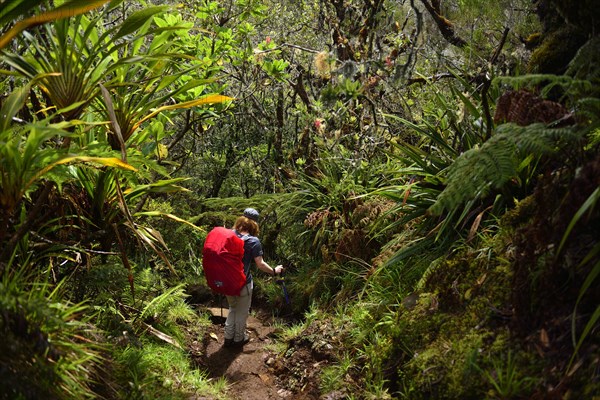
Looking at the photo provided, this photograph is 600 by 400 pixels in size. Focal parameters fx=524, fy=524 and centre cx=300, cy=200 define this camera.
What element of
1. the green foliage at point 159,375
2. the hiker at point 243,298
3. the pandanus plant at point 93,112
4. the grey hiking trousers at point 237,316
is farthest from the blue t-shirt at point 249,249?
the pandanus plant at point 93,112

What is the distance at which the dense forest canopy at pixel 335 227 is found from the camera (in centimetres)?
280

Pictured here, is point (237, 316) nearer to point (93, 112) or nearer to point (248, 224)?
point (248, 224)

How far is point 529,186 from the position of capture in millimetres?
4105

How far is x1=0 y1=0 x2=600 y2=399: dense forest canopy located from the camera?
280 centimetres

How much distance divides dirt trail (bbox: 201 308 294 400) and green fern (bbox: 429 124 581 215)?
2648 mm

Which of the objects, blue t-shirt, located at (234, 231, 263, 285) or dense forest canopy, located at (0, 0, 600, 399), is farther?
blue t-shirt, located at (234, 231, 263, 285)

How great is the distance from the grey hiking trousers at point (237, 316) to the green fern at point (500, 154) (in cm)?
307

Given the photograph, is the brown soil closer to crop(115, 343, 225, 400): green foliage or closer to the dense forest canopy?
the dense forest canopy

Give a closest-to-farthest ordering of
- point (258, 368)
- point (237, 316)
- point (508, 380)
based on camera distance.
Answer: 1. point (508, 380)
2. point (258, 368)
3. point (237, 316)

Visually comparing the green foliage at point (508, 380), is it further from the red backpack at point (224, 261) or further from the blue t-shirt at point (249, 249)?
the blue t-shirt at point (249, 249)

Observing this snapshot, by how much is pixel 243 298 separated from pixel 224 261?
0.56 m

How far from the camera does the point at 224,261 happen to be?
5.48 meters

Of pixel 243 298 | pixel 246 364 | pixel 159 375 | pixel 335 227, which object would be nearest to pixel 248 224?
pixel 243 298

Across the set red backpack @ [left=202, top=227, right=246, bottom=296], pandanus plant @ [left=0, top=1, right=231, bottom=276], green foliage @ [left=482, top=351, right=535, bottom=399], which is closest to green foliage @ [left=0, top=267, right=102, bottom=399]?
pandanus plant @ [left=0, top=1, right=231, bottom=276]
